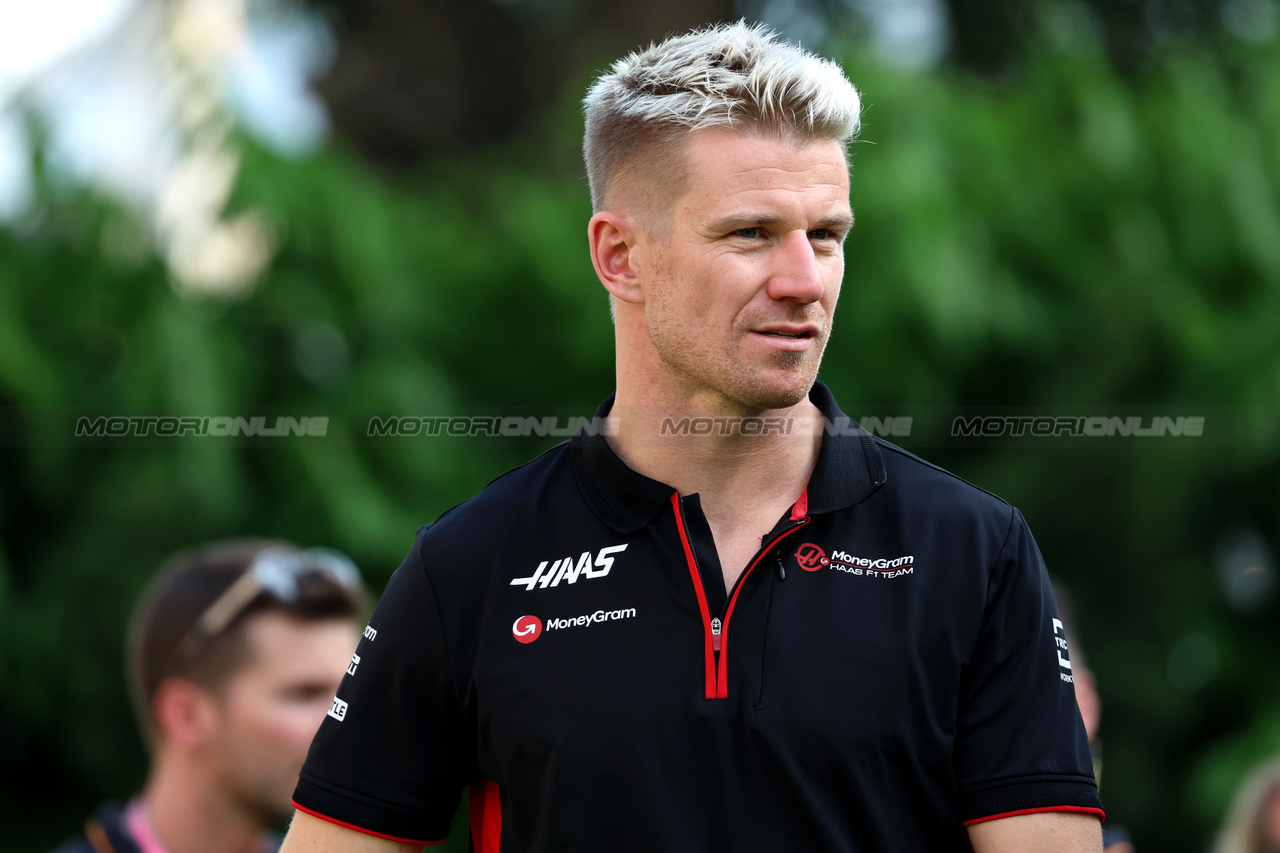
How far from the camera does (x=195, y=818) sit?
3.89 metres

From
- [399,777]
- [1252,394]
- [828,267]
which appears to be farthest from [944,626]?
[1252,394]

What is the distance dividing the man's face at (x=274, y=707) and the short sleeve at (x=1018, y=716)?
2.31m

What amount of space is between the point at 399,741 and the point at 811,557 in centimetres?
74

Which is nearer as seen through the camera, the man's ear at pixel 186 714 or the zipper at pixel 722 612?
the zipper at pixel 722 612

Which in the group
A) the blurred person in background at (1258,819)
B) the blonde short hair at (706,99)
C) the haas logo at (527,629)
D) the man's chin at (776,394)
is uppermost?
the blonde short hair at (706,99)

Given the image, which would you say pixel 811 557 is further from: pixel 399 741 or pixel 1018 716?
pixel 399 741

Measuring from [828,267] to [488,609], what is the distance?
0.80 metres

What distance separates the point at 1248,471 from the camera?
6.56 meters

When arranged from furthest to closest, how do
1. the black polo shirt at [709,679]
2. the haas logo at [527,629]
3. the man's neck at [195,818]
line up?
the man's neck at [195,818], the haas logo at [527,629], the black polo shirt at [709,679]

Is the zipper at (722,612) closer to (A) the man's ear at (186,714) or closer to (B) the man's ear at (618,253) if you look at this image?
(B) the man's ear at (618,253)

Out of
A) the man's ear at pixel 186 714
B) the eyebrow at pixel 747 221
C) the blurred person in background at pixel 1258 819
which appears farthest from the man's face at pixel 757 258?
the blurred person in background at pixel 1258 819

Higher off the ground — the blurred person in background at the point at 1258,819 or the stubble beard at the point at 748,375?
the stubble beard at the point at 748,375

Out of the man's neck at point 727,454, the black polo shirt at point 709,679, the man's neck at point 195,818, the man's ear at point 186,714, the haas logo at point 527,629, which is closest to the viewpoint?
the black polo shirt at point 709,679

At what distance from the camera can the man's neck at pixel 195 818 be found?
3.86m
